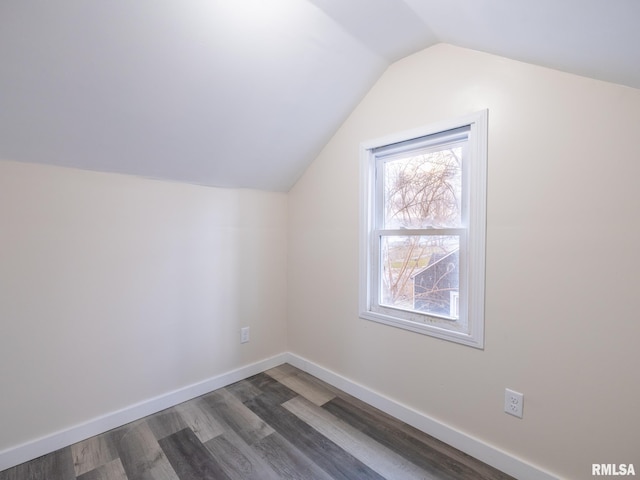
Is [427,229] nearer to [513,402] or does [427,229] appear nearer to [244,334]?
[513,402]

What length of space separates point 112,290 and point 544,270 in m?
2.40

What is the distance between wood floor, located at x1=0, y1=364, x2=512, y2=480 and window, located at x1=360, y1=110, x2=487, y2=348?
0.65 meters

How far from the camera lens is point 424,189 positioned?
6.37 ft

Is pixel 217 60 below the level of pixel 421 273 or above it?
above

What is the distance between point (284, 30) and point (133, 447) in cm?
243

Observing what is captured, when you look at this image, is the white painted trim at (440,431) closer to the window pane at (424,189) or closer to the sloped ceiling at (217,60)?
the window pane at (424,189)

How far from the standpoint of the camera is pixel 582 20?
91 cm

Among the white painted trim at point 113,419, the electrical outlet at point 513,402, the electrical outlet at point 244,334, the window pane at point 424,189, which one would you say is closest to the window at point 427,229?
the window pane at point 424,189

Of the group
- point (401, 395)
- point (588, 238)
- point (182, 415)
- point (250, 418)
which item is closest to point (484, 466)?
point (401, 395)

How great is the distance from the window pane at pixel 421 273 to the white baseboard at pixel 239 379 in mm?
662

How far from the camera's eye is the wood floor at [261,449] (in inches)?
59.7

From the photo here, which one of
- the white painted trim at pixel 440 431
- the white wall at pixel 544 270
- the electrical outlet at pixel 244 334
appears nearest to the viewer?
the white wall at pixel 544 270

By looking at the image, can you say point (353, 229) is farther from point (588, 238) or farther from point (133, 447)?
point (133, 447)

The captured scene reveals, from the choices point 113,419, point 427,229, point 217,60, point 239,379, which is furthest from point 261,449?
point 217,60
